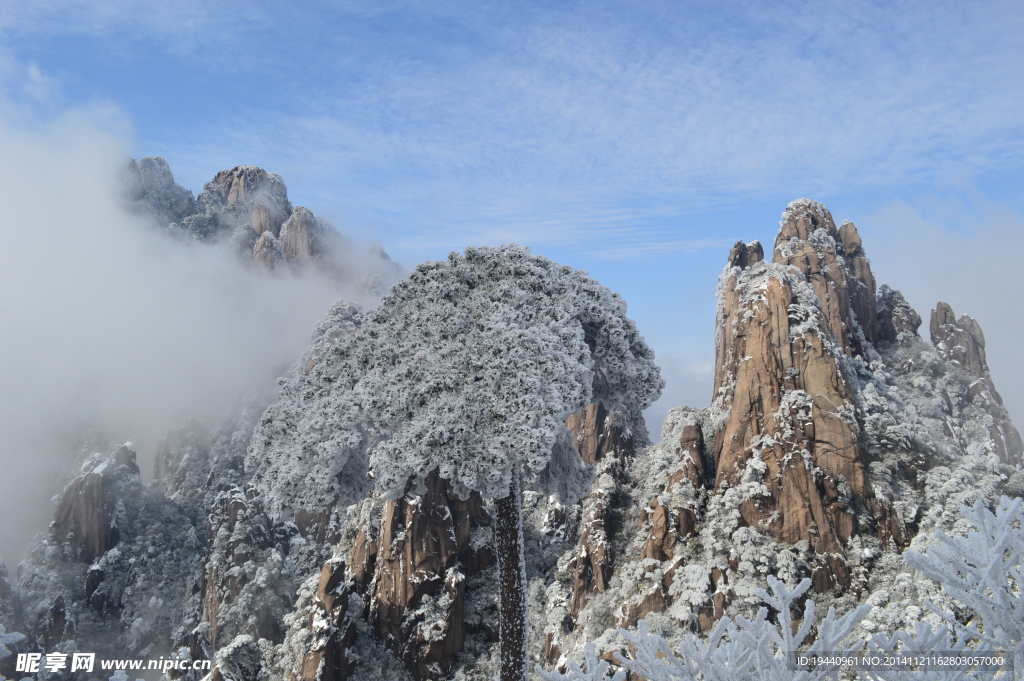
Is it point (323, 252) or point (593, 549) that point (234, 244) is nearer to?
point (323, 252)

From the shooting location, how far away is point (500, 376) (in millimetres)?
14117

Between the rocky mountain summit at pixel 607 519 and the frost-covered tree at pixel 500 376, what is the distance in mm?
1144

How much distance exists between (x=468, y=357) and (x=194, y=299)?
9458 centimetres

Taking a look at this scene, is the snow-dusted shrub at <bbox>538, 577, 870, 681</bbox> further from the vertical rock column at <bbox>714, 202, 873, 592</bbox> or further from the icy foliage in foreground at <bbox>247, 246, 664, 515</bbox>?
the vertical rock column at <bbox>714, 202, 873, 592</bbox>

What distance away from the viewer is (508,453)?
528 inches

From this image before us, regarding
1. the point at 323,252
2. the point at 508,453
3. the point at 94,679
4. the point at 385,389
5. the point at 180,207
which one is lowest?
the point at 94,679

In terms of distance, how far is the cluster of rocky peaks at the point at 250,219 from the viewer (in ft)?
339

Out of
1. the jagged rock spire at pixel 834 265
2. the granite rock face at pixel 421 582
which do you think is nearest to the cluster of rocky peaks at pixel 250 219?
the granite rock face at pixel 421 582

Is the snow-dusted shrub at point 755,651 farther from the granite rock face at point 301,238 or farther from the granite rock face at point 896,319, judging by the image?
the granite rock face at point 301,238

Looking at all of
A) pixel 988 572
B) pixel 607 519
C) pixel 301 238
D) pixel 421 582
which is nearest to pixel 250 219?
pixel 301 238

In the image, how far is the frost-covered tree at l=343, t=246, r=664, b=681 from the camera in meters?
13.5

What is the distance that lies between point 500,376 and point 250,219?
112 metres

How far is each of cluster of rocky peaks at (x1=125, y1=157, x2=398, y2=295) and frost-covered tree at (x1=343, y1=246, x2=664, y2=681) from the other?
86373mm

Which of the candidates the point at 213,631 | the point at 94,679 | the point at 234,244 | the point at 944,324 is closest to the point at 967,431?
the point at 944,324
